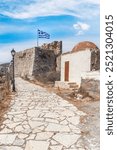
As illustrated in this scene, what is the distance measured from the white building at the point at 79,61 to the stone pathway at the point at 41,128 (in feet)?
22.1

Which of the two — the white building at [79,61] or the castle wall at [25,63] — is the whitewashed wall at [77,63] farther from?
the castle wall at [25,63]

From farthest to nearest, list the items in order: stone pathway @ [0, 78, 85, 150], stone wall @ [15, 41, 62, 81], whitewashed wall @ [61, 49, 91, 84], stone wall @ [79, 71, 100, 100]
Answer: stone wall @ [15, 41, 62, 81] < whitewashed wall @ [61, 49, 91, 84] < stone wall @ [79, 71, 100, 100] < stone pathway @ [0, 78, 85, 150]

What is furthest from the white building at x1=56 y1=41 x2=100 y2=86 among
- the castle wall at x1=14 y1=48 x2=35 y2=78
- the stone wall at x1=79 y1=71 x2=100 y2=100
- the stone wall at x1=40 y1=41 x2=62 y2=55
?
the stone wall at x1=40 y1=41 x2=62 y2=55

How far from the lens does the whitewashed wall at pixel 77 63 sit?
1740 centimetres

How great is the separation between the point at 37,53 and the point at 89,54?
1226 centimetres

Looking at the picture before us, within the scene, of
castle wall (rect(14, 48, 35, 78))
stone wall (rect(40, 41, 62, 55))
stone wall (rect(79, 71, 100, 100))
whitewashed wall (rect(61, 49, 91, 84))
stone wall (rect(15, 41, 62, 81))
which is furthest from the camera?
stone wall (rect(40, 41, 62, 55))

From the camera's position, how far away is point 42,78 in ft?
85.0

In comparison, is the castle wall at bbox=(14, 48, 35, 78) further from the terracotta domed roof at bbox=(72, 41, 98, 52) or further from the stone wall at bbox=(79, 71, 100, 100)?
the stone wall at bbox=(79, 71, 100, 100)

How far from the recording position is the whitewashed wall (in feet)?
57.1

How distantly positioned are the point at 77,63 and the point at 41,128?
1199 cm

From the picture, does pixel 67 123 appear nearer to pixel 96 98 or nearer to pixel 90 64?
pixel 96 98

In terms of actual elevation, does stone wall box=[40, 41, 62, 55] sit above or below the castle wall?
above

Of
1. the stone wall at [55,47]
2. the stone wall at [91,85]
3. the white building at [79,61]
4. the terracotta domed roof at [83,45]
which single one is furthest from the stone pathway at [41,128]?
the stone wall at [55,47]

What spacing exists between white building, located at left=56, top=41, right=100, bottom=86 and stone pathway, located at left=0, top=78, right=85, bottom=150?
6.73 meters
